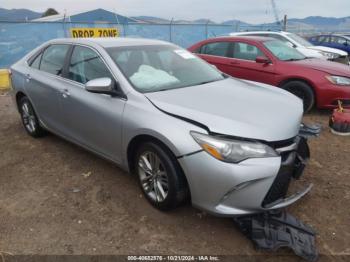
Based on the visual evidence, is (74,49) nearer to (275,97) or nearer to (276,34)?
(275,97)

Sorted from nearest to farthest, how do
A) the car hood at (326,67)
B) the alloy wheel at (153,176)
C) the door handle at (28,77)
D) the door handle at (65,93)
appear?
the alloy wheel at (153,176) < the door handle at (65,93) < the door handle at (28,77) < the car hood at (326,67)

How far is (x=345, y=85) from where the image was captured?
19.0 feet

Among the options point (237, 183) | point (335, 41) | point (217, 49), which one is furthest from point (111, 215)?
point (335, 41)

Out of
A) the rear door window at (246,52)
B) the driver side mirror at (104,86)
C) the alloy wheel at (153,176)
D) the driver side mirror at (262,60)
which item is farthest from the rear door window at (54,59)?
the rear door window at (246,52)

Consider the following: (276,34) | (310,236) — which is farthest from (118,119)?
(276,34)

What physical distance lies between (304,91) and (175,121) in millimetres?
4211

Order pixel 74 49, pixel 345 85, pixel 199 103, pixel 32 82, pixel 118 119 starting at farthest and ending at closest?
pixel 345 85 → pixel 32 82 → pixel 74 49 → pixel 118 119 → pixel 199 103

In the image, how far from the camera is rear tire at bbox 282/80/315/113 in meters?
6.03

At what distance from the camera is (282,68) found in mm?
6324

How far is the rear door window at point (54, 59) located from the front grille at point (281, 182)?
290 centimetres

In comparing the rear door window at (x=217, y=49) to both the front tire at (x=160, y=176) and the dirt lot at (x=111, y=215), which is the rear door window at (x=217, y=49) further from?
the front tire at (x=160, y=176)

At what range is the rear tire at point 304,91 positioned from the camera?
603cm

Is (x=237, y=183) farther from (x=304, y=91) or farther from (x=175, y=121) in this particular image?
(x=304, y=91)

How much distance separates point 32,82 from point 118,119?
2081 mm
